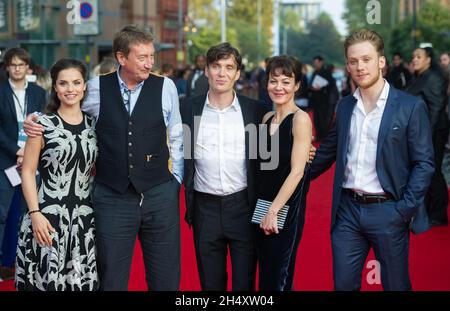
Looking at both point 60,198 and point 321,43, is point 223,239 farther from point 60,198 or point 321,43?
point 321,43

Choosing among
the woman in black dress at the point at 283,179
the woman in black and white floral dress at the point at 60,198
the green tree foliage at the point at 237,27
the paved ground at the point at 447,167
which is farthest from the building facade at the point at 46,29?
the green tree foliage at the point at 237,27

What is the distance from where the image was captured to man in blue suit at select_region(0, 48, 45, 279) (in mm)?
7209

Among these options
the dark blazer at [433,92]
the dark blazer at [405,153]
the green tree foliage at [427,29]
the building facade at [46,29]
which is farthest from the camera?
the green tree foliage at [427,29]

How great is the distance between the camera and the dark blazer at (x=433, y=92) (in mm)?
8961

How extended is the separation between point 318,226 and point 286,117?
4.54 m

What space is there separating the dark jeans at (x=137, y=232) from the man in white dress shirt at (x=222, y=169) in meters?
0.15

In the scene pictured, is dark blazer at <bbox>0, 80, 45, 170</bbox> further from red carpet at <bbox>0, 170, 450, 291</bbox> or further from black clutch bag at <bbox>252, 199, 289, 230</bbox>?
black clutch bag at <bbox>252, 199, 289, 230</bbox>

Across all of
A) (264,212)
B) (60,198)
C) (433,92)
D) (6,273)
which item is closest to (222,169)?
(264,212)

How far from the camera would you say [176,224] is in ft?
16.9

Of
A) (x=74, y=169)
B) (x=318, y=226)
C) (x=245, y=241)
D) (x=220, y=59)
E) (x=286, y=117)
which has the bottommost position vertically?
(x=318, y=226)

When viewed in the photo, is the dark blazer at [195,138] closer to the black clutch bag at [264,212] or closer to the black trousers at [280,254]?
the black clutch bag at [264,212]

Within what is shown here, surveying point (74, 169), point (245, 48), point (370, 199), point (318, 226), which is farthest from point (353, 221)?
point (245, 48)

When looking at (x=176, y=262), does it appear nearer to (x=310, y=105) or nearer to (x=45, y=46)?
(x=310, y=105)

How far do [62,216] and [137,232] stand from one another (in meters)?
0.51
